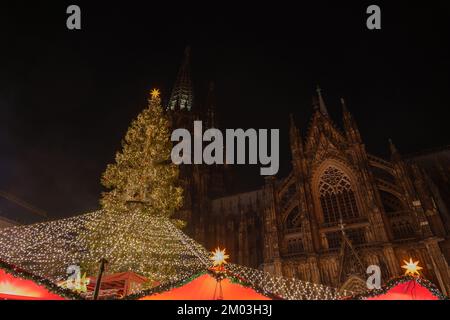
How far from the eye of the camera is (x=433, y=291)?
604 cm

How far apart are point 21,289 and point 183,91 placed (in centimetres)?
4600

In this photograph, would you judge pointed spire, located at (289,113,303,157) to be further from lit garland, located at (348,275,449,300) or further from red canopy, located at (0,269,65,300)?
red canopy, located at (0,269,65,300)

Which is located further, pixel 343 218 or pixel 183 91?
pixel 183 91

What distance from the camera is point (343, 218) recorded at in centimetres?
2331

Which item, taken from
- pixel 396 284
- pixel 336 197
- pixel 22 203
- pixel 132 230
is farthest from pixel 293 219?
pixel 22 203

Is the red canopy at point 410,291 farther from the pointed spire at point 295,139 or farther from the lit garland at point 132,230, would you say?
the pointed spire at point 295,139

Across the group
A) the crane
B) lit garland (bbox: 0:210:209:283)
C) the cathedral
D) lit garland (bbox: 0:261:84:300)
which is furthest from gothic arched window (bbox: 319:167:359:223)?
the crane

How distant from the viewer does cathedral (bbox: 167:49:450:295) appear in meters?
19.7

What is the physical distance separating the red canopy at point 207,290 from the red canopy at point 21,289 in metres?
2.10

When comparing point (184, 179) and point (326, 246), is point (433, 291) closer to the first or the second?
point (326, 246)

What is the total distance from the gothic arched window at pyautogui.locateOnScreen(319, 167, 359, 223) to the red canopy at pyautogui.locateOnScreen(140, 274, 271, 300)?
19599 mm

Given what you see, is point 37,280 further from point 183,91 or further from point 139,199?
point 183,91
